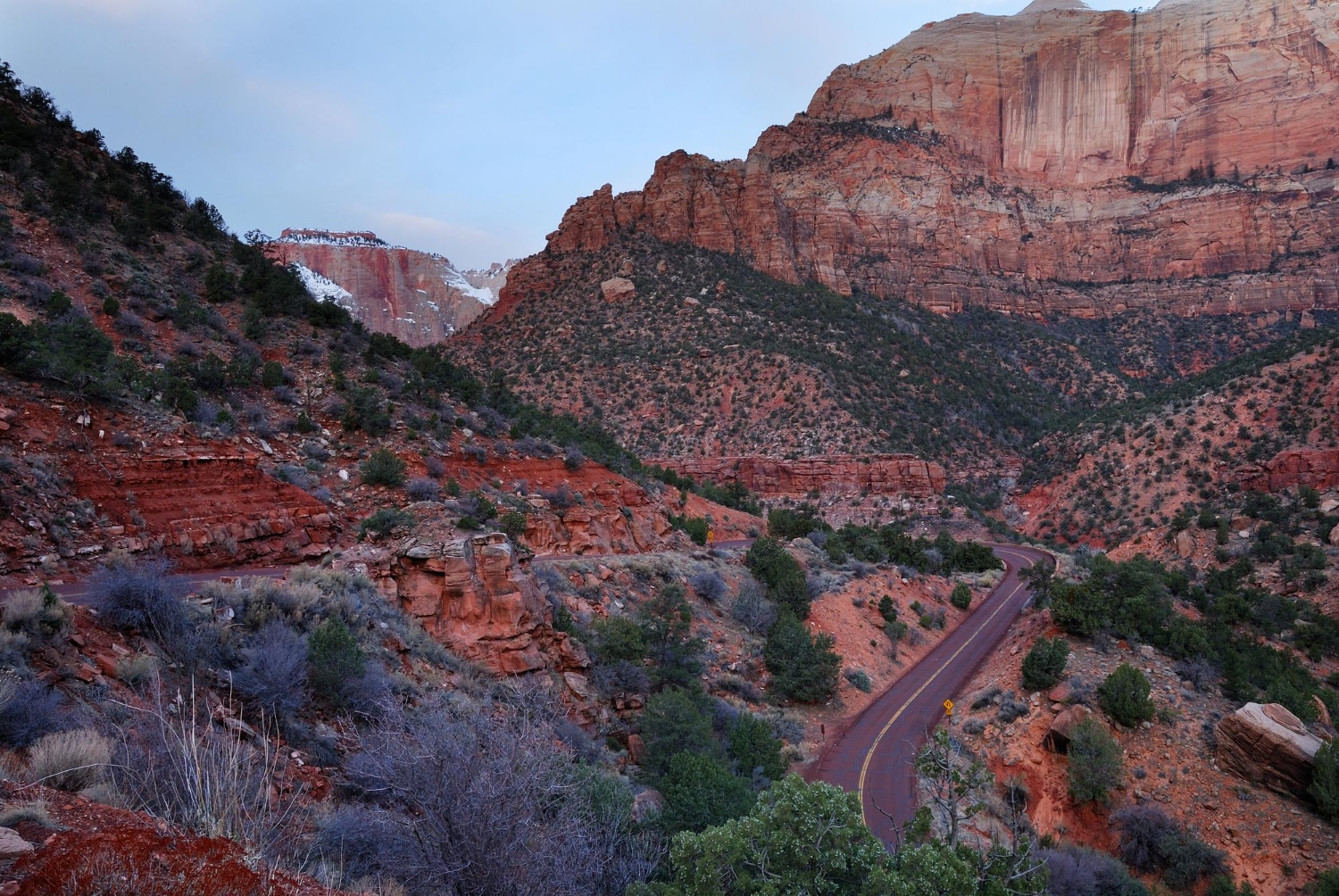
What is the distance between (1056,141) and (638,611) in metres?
98.8

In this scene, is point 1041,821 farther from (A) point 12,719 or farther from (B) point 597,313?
(B) point 597,313

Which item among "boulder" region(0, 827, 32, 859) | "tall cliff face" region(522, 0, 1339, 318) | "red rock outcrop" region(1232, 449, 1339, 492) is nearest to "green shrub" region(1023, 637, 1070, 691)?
"boulder" region(0, 827, 32, 859)

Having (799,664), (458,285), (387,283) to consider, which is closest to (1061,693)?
(799,664)

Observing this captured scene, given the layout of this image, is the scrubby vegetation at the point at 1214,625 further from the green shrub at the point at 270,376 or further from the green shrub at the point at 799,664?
the green shrub at the point at 270,376

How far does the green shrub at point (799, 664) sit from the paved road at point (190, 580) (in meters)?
12.7

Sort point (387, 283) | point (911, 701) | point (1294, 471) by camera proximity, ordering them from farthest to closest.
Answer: point (387, 283) < point (1294, 471) < point (911, 701)

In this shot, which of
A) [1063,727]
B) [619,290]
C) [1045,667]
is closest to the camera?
[1063,727]

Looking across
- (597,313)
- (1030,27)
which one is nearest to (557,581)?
(597,313)

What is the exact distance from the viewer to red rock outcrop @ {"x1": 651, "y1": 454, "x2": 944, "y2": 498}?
46.5 meters

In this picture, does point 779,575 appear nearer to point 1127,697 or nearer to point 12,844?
point 1127,697

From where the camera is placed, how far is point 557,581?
53.2ft

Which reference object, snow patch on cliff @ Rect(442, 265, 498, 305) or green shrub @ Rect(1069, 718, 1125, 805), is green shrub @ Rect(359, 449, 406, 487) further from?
snow patch on cliff @ Rect(442, 265, 498, 305)

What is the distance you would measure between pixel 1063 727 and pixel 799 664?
646 centimetres

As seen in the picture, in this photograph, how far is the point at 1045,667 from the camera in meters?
17.8
